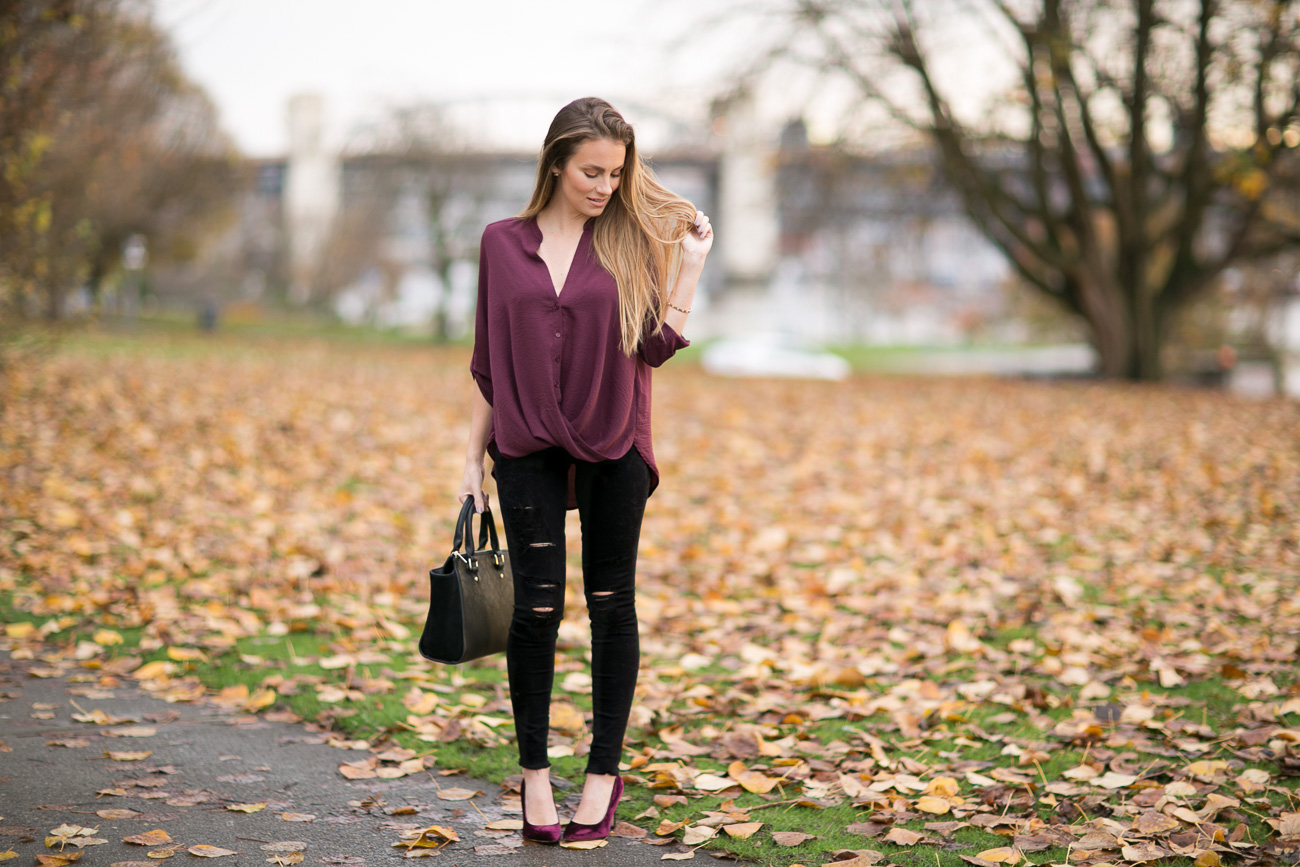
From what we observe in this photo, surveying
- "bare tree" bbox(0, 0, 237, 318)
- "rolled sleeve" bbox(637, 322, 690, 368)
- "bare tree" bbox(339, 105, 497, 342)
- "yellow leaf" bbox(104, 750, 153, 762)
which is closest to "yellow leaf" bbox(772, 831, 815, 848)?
"rolled sleeve" bbox(637, 322, 690, 368)

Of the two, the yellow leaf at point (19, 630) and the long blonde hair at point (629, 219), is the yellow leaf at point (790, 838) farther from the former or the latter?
the yellow leaf at point (19, 630)

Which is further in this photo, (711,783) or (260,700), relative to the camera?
(260,700)

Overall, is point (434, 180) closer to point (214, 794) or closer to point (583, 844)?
point (214, 794)

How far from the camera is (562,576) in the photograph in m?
3.00

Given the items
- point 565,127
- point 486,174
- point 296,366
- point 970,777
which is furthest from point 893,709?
point 486,174

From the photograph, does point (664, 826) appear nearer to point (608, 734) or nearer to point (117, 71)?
point (608, 734)

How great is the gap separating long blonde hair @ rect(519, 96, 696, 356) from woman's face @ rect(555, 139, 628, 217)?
0.06 ft

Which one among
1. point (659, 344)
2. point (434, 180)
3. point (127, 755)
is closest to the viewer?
point (659, 344)

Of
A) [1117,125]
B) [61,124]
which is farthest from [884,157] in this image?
[61,124]

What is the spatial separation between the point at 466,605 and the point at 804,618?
283cm

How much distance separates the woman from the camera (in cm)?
286

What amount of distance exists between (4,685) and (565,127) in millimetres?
3093

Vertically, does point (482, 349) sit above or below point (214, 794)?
above

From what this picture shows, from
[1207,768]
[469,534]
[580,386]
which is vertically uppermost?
[580,386]
